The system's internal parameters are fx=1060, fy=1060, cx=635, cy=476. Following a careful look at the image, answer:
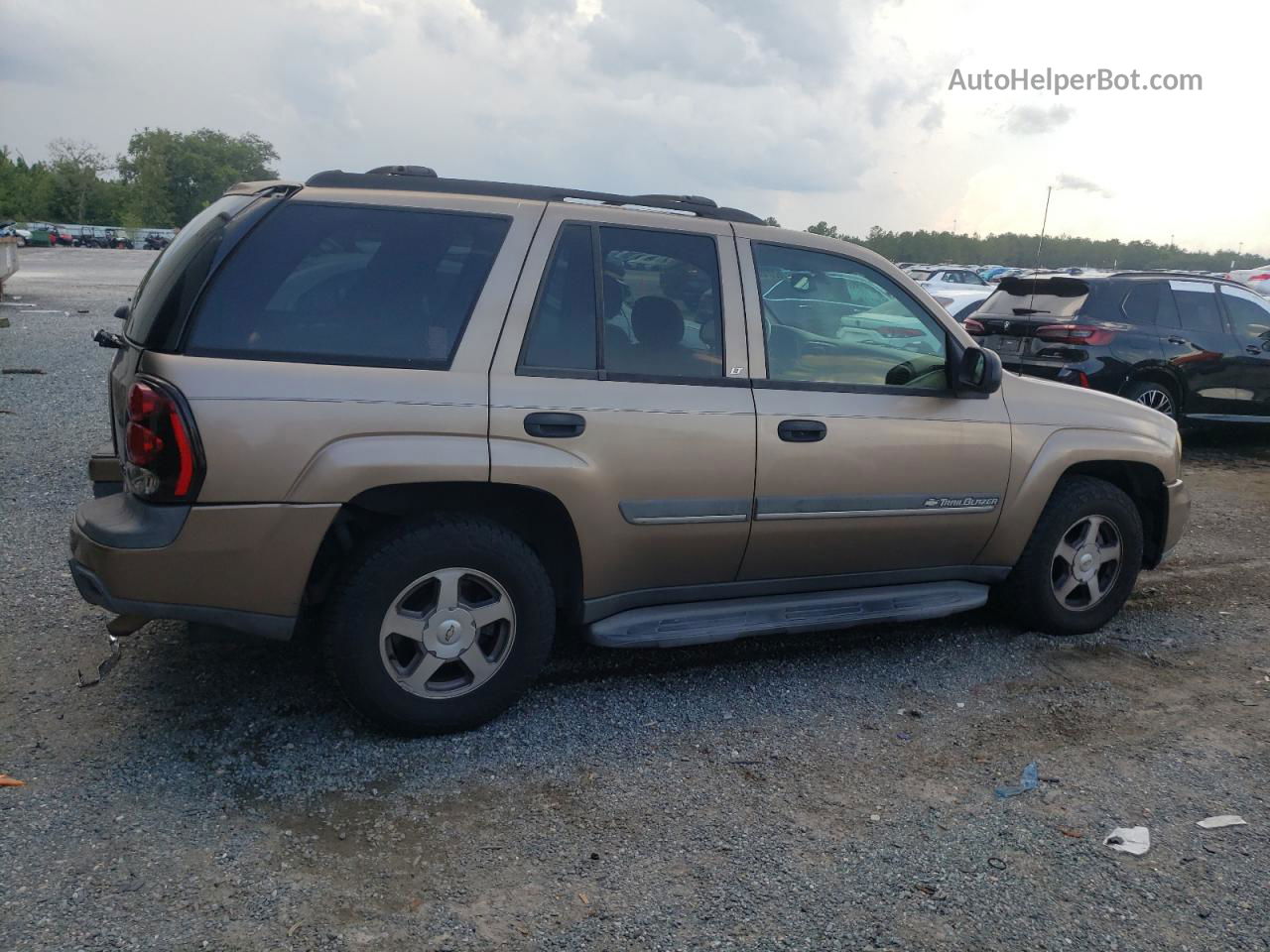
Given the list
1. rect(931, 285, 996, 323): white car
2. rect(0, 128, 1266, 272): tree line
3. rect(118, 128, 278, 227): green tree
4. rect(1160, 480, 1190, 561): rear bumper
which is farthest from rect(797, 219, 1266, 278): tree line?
rect(118, 128, 278, 227): green tree

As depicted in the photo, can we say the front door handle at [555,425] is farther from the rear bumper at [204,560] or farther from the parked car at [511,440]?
the rear bumper at [204,560]

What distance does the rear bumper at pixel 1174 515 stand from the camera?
526cm

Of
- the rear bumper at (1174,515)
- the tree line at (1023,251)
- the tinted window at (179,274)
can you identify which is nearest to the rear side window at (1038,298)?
the rear bumper at (1174,515)

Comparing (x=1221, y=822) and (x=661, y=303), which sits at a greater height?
(x=661, y=303)

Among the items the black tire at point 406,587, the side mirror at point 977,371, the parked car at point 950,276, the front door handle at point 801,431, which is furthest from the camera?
the parked car at point 950,276

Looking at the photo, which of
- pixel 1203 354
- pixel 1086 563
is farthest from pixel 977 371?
pixel 1203 354

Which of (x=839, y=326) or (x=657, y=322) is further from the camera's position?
(x=839, y=326)

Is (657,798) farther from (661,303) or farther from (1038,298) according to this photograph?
(1038,298)

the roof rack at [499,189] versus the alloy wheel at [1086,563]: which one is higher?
the roof rack at [499,189]

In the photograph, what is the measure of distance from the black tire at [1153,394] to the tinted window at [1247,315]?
1.03 metres

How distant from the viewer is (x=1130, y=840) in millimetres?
3332

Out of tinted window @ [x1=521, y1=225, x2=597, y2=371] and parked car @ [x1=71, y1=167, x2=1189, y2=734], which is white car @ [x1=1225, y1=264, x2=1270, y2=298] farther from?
tinted window @ [x1=521, y1=225, x2=597, y2=371]

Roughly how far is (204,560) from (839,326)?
2.60 m

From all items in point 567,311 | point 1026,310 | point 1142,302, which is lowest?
point 567,311
